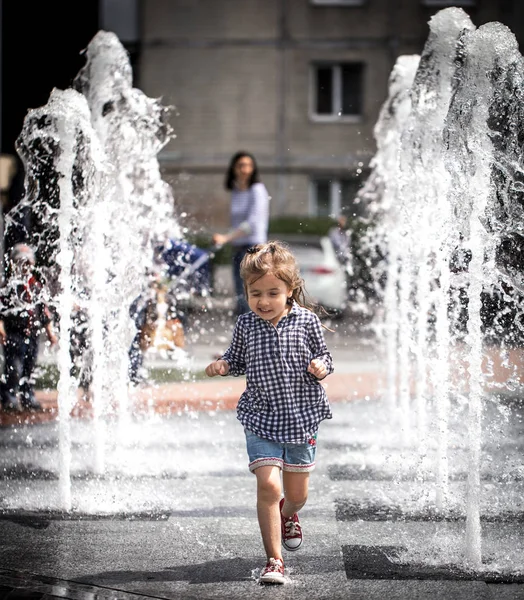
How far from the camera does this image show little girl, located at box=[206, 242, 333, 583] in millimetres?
4102

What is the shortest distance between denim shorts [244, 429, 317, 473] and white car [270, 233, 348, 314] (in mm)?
11473

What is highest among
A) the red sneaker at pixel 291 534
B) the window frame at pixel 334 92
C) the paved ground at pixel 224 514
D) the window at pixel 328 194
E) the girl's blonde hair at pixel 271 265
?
the window frame at pixel 334 92

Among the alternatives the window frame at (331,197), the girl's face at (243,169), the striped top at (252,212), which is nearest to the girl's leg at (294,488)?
the striped top at (252,212)

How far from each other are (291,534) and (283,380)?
0.64 meters

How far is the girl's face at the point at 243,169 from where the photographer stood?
10.0 metres

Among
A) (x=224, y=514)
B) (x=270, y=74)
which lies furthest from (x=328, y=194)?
(x=224, y=514)

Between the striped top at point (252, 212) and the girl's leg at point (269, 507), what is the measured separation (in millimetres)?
5988

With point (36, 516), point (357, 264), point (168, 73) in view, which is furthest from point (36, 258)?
point (168, 73)

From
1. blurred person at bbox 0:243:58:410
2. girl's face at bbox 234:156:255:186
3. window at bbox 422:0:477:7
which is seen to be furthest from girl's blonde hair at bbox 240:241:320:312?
window at bbox 422:0:477:7

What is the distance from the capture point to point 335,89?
2747 centimetres

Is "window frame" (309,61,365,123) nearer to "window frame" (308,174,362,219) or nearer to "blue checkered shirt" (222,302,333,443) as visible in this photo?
"window frame" (308,174,362,219)

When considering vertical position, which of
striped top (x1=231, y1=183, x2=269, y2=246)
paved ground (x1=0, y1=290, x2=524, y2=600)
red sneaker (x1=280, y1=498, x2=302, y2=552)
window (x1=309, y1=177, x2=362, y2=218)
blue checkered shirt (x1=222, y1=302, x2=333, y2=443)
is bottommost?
paved ground (x1=0, y1=290, x2=524, y2=600)

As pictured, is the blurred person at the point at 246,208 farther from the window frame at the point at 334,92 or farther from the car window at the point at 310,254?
the window frame at the point at 334,92

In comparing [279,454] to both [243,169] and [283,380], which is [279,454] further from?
[243,169]
